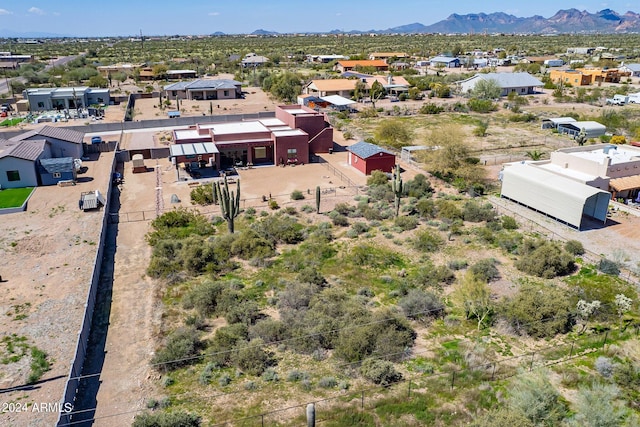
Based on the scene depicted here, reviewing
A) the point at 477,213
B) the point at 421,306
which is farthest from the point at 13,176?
the point at 477,213

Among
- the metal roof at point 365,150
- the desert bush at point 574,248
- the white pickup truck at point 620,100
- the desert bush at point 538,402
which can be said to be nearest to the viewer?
the desert bush at point 538,402

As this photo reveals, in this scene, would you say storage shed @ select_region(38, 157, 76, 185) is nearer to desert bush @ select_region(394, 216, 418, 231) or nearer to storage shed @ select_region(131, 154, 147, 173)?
storage shed @ select_region(131, 154, 147, 173)

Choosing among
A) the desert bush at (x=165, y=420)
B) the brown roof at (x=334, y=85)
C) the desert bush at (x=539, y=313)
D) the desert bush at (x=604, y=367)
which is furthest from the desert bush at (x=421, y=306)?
the brown roof at (x=334, y=85)

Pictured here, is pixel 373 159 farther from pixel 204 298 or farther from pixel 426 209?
pixel 204 298

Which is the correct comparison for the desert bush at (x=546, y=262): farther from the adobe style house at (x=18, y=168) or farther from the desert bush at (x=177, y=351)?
the adobe style house at (x=18, y=168)

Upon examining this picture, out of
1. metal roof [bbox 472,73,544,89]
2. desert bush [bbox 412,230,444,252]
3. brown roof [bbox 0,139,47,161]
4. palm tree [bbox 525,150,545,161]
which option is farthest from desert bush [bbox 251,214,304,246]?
metal roof [bbox 472,73,544,89]

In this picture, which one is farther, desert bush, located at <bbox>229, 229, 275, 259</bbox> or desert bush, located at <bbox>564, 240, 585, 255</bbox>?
desert bush, located at <bbox>229, 229, 275, 259</bbox>
